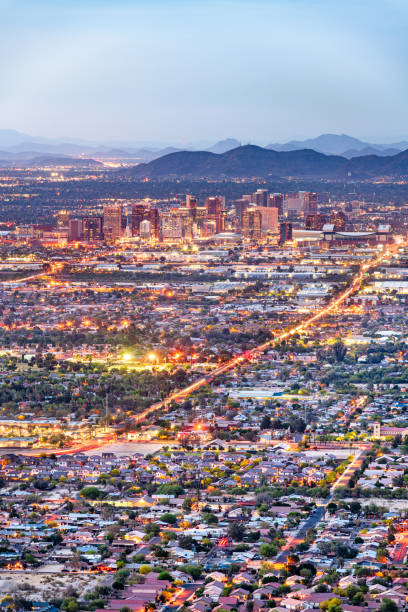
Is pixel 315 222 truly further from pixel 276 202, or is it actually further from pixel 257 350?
pixel 257 350

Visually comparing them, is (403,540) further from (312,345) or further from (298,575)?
(312,345)

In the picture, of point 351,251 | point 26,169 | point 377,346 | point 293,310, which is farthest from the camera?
point 26,169

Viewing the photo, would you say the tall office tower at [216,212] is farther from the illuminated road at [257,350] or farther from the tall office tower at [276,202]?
the illuminated road at [257,350]

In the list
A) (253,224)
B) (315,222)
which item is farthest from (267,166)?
(253,224)

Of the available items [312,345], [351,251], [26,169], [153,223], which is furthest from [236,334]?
[26,169]

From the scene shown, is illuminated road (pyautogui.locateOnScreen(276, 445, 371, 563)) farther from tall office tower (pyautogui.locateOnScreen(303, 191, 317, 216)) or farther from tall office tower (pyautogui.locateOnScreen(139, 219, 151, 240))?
tall office tower (pyautogui.locateOnScreen(303, 191, 317, 216))

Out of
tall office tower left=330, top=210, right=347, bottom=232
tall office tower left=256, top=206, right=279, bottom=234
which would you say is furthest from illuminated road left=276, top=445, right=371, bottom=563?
tall office tower left=256, top=206, right=279, bottom=234

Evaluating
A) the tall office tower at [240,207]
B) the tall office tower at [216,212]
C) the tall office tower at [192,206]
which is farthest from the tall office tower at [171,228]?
the tall office tower at [240,207]
